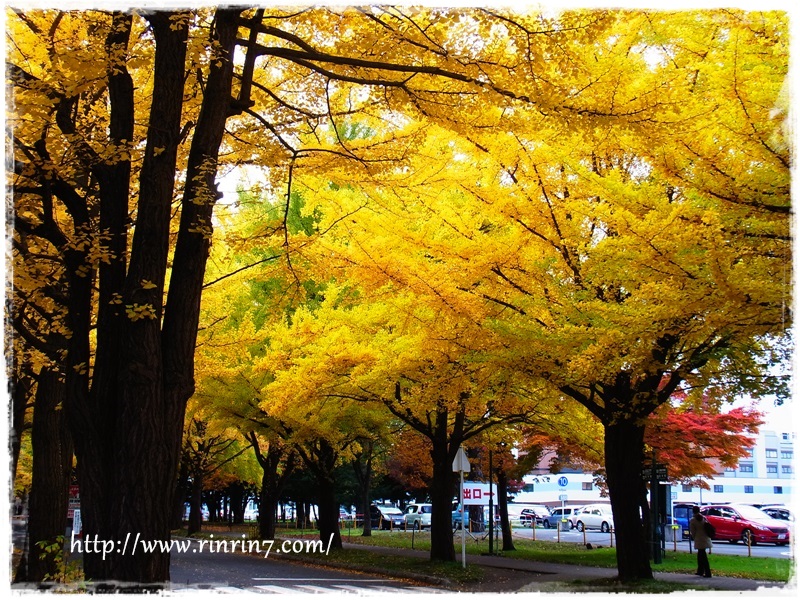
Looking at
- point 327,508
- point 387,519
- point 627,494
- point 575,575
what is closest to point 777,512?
point 327,508

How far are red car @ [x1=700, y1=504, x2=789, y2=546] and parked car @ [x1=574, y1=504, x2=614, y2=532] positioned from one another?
8.61 meters

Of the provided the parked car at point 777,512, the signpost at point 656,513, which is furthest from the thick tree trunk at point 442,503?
the parked car at point 777,512

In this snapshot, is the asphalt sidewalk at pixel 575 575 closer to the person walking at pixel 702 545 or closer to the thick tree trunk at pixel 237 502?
the person walking at pixel 702 545

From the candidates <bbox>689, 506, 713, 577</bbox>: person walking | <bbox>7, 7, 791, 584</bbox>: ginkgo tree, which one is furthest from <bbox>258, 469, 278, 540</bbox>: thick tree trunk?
<bbox>7, 7, 791, 584</bbox>: ginkgo tree

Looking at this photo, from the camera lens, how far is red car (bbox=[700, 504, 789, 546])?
25.3 m

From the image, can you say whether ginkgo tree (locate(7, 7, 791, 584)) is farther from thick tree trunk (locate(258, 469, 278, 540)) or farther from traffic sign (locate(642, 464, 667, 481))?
thick tree trunk (locate(258, 469, 278, 540))

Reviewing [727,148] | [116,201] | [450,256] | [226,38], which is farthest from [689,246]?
[116,201]

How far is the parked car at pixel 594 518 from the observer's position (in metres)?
36.4

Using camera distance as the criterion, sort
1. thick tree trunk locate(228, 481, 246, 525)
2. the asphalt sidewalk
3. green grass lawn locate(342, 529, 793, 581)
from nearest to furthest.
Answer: the asphalt sidewalk → green grass lawn locate(342, 529, 793, 581) → thick tree trunk locate(228, 481, 246, 525)

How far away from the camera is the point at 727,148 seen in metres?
7.50

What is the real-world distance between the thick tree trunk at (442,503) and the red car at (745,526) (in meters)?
11.3

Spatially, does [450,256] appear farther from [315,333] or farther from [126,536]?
[126,536]

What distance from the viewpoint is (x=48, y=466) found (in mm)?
10500

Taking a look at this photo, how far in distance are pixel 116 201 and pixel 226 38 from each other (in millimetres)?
1500
